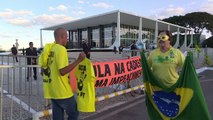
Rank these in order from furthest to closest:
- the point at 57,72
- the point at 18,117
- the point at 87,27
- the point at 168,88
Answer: the point at 87,27 < the point at 18,117 < the point at 168,88 < the point at 57,72

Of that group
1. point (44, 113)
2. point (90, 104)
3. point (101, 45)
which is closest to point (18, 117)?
point (44, 113)

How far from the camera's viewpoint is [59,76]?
4164mm

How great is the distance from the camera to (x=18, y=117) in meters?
6.82

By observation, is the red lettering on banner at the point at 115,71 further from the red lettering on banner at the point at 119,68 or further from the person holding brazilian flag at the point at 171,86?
the person holding brazilian flag at the point at 171,86

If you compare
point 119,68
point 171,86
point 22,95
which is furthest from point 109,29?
point 171,86

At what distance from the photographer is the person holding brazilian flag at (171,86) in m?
4.33

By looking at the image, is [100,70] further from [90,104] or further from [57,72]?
[57,72]

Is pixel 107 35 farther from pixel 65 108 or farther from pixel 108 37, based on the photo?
pixel 65 108

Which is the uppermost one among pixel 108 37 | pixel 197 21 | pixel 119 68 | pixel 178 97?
pixel 197 21

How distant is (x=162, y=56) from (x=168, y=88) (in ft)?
1.74

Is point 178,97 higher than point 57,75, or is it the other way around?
point 57,75

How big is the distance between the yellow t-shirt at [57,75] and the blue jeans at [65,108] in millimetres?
78

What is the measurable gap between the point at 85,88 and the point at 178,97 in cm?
148

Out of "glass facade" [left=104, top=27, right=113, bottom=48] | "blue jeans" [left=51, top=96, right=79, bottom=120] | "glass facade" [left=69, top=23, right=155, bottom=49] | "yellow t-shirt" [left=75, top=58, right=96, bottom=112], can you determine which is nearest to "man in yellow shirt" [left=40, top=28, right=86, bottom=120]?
"blue jeans" [left=51, top=96, right=79, bottom=120]
